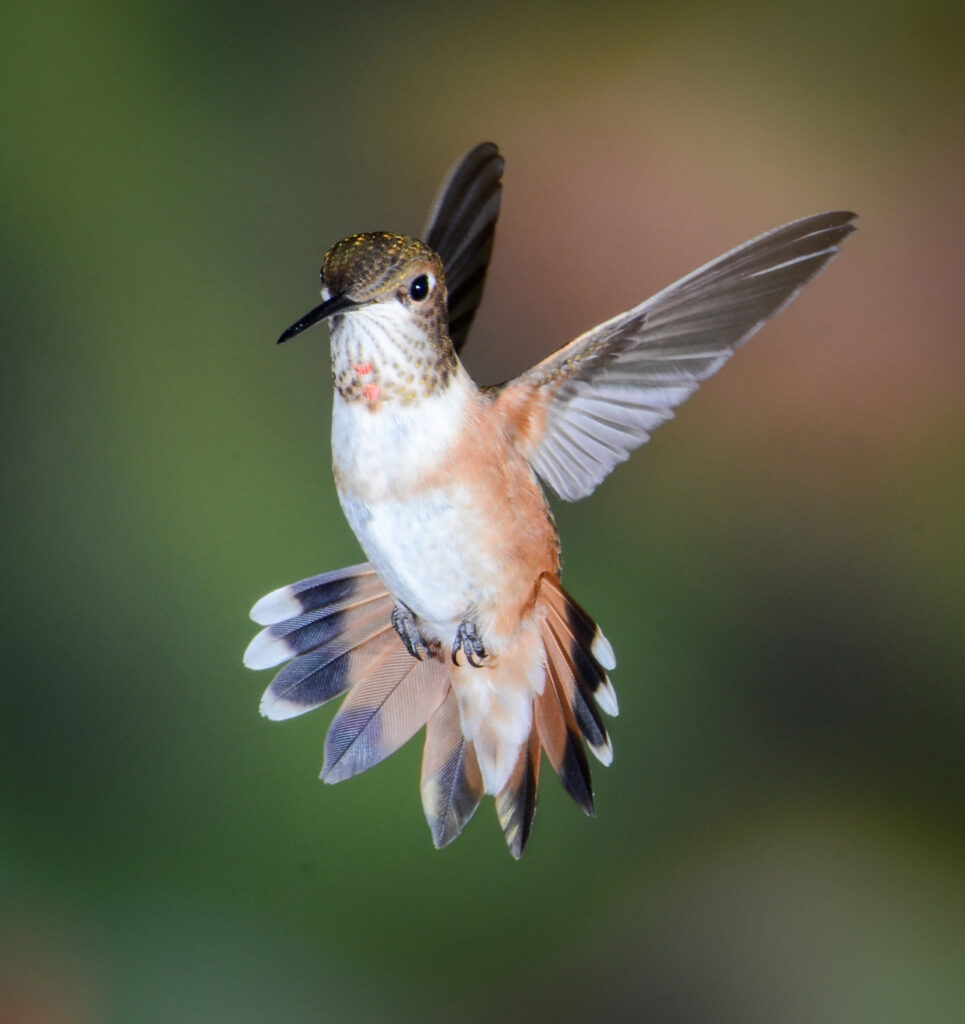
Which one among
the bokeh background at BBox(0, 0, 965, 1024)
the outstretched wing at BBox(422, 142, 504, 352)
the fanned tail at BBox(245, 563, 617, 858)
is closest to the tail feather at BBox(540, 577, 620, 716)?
the fanned tail at BBox(245, 563, 617, 858)

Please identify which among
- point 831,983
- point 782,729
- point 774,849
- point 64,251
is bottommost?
point 831,983

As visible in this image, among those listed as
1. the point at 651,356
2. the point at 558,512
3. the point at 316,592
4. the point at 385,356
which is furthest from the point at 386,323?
the point at 558,512

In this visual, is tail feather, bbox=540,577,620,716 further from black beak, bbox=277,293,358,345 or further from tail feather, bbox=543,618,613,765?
black beak, bbox=277,293,358,345

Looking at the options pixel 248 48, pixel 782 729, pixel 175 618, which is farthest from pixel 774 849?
pixel 248 48

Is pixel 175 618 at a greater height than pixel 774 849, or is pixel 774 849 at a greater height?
pixel 175 618

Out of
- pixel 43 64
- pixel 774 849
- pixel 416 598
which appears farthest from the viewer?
pixel 774 849

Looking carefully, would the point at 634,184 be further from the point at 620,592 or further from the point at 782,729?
the point at 782,729

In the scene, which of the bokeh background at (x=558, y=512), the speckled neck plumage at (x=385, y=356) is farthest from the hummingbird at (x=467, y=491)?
the bokeh background at (x=558, y=512)
